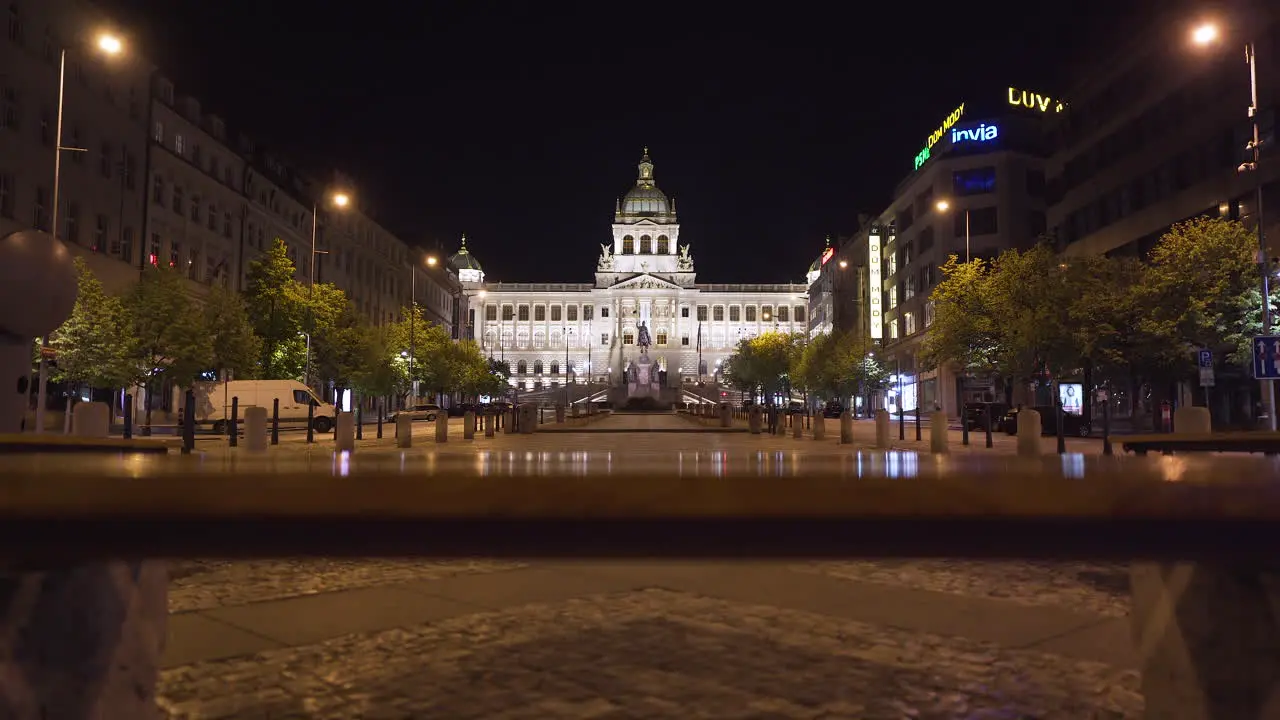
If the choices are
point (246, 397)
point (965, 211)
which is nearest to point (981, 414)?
point (246, 397)

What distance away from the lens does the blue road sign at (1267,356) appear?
17.2 m

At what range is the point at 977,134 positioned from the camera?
6028 centimetres

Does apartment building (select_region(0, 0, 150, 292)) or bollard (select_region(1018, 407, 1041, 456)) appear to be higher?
apartment building (select_region(0, 0, 150, 292))

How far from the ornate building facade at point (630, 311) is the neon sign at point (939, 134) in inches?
3515

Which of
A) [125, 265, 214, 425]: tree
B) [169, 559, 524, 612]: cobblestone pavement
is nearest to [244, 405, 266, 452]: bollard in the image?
[169, 559, 524, 612]: cobblestone pavement

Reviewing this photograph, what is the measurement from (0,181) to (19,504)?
3826 cm

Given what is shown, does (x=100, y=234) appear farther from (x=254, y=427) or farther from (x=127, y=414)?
(x=254, y=427)

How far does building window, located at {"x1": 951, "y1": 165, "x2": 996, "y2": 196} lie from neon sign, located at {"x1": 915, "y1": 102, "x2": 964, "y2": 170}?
3779mm

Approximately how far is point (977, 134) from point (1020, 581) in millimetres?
59896

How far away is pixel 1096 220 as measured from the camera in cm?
4359

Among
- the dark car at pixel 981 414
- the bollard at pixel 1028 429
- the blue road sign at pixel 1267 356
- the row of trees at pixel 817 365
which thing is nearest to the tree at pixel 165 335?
the bollard at pixel 1028 429

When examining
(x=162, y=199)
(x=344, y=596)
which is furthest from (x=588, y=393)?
(x=344, y=596)

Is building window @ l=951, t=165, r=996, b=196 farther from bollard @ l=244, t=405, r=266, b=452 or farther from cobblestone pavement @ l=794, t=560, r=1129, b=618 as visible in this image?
cobblestone pavement @ l=794, t=560, r=1129, b=618

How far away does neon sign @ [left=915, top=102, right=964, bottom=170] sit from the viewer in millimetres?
62750
